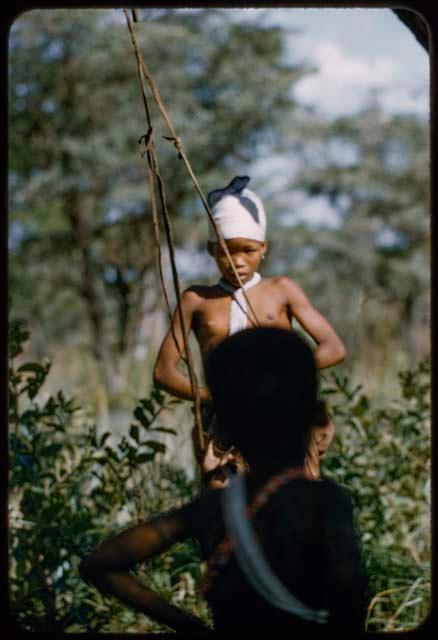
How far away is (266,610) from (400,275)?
21.6 metres

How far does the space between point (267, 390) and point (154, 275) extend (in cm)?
1532

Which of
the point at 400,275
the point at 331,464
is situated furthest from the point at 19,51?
the point at 331,464

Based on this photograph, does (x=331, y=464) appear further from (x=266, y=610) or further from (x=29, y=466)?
(x=266, y=610)

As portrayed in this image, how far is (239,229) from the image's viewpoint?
3.01 m

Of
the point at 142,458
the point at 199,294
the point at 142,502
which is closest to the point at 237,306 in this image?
the point at 199,294

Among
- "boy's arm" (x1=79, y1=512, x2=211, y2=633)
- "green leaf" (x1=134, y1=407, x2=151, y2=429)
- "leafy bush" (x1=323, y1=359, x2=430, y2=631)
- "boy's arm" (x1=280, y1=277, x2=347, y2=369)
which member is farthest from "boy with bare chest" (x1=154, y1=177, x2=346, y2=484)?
"boy's arm" (x1=79, y1=512, x2=211, y2=633)

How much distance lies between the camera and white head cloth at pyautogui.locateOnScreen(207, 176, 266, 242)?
3.01 m

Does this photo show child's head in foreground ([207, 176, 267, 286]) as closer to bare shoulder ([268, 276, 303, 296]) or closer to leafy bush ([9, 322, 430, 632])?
bare shoulder ([268, 276, 303, 296])

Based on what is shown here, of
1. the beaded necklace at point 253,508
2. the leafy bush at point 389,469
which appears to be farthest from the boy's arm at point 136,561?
the leafy bush at point 389,469

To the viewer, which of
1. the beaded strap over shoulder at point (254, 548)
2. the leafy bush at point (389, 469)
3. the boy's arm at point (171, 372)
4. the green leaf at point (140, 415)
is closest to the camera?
the beaded strap over shoulder at point (254, 548)

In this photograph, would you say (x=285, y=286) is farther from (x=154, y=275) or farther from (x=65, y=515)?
(x=154, y=275)

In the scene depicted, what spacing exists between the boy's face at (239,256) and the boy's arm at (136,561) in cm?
137

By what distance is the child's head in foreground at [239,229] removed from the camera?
301cm

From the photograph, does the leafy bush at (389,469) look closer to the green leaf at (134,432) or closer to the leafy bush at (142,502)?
the leafy bush at (142,502)
